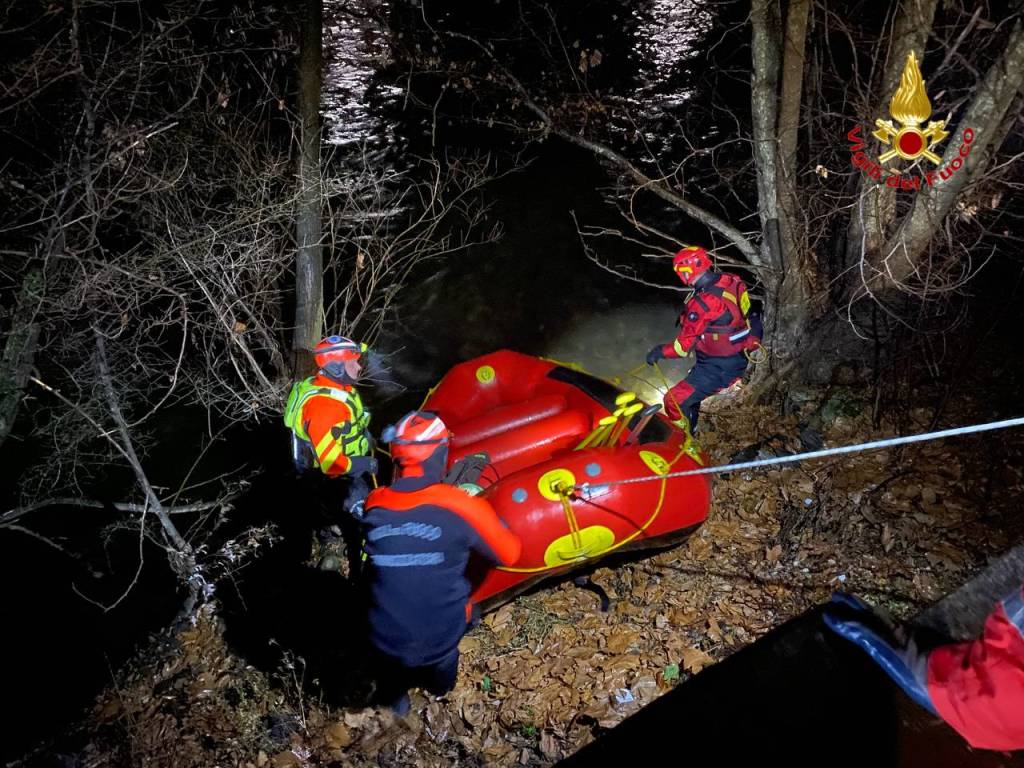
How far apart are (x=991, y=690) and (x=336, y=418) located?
404cm

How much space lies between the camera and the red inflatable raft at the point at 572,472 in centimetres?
451

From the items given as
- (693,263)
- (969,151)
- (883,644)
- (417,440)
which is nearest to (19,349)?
(417,440)

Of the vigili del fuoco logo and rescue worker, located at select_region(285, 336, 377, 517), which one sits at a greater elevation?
the vigili del fuoco logo

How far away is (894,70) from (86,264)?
7.66 meters

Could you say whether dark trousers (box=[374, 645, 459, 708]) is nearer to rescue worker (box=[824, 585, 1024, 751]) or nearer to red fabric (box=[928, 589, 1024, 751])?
rescue worker (box=[824, 585, 1024, 751])

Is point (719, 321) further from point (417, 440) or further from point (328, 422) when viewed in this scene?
point (417, 440)

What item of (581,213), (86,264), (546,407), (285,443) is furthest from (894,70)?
(581,213)

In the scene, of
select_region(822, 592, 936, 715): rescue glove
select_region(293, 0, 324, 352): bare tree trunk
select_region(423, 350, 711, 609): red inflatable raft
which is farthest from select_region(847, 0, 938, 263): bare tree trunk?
select_region(293, 0, 324, 352): bare tree trunk

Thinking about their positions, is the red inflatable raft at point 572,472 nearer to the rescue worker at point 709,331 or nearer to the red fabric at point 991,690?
the rescue worker at point 709,331

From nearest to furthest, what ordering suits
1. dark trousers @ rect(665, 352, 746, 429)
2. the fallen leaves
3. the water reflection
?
the fallen leaves
dark trousers @ rect(665, 352, 746, 429)
the water reflection

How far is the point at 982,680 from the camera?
2221 millimetres

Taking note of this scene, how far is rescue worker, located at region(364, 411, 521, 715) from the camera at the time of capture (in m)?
3.33

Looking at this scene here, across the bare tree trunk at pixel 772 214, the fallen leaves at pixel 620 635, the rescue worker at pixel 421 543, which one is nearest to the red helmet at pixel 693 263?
the bare tree trunk at pixel 772 214

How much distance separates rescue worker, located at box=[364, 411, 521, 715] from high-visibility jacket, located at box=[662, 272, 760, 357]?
11.6 ft
